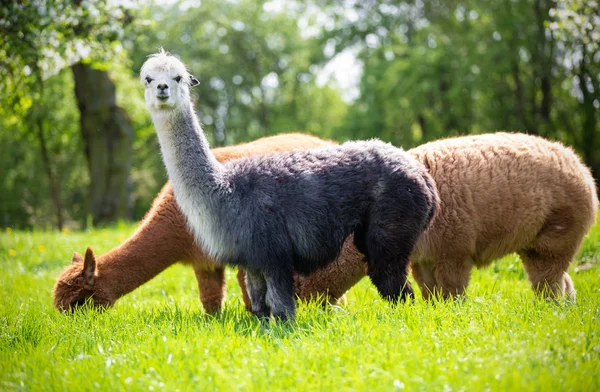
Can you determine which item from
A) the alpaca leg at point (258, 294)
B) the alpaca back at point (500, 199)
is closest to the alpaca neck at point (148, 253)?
the alpaca leg at point (258, 294)

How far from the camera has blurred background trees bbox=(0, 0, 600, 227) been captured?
9.92 meters

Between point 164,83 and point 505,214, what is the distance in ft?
10.3

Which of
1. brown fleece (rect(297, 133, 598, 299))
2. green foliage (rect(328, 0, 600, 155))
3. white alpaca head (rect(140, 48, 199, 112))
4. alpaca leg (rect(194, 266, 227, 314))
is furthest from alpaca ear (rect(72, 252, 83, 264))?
green foliage (rect(328, 0, 600, 155))

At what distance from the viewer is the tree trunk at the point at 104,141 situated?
15.8 metres

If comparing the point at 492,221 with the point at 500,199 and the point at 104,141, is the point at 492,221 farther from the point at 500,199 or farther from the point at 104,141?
the point at 104,141

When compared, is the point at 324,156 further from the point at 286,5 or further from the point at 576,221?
the point at 286,5

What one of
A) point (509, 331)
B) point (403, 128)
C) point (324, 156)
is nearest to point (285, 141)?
point (324, 156)

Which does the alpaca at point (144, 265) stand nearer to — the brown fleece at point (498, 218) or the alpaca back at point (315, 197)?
the brown fleece at point (498, 218)

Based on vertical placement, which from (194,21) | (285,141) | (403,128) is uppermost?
(194,21)

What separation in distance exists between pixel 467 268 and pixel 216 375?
2.92 meters

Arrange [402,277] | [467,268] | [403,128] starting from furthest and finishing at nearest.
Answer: [403,128] → [467,268] → [402,277]

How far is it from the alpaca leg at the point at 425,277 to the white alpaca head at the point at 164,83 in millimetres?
2635

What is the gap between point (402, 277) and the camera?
Answer: 513 cm

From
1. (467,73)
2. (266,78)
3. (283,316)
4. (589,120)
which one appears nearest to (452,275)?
(283,316)
